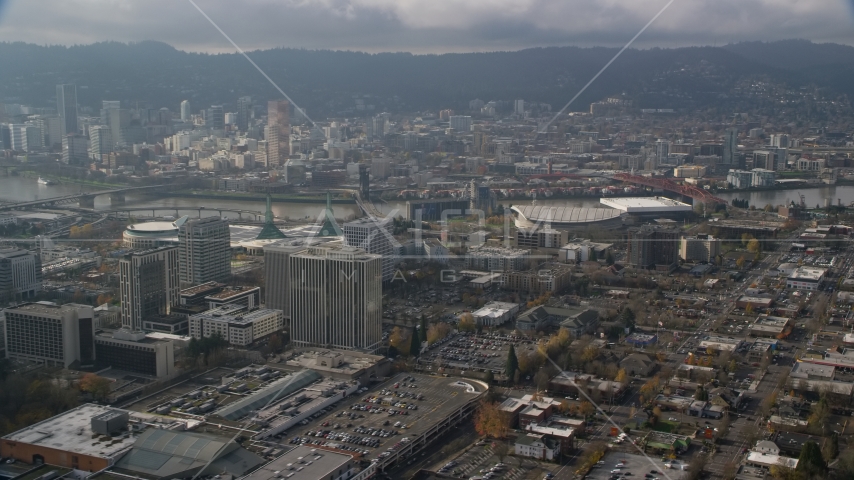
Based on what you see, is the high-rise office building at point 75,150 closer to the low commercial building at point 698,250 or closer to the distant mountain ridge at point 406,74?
the distant mountain ridge at point 406,74

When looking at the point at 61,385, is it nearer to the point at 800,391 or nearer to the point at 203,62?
the point at 800,391

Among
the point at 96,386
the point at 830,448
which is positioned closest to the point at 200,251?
the point at 96,386

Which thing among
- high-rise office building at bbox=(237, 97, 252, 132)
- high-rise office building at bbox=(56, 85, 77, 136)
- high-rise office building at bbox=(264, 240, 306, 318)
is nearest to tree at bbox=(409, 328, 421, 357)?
high-rise office building at bbox=(264, 240, 306, 318)

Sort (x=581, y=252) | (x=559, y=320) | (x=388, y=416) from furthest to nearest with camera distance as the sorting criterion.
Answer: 1. (x=581, y=252)
2. (x=559, y=320)
3. (x=388, y=416)

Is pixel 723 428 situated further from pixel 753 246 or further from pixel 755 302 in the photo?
pixel 753 246

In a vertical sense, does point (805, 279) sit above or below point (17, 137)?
below

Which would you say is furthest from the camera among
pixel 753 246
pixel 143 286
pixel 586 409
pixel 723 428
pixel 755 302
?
pixel 753 246

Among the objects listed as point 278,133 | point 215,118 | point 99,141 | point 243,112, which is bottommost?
point 99,141

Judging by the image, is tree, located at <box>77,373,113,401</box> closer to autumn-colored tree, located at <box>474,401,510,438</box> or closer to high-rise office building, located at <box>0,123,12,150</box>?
autumn-colored tree, located at <box>474,401,510,438</box>
